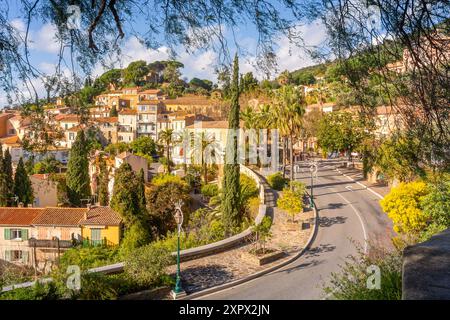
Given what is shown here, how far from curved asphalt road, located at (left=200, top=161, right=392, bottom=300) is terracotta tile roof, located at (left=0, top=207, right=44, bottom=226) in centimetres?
1344

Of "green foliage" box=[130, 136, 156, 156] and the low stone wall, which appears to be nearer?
the low stone wall

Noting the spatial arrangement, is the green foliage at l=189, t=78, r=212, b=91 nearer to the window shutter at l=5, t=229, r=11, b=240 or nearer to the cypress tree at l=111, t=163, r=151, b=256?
the cypress tree at l=111, t=163, r=151, b=256

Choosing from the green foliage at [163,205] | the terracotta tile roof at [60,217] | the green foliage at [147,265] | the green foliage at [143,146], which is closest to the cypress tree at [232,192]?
the green foliage at [163,205]

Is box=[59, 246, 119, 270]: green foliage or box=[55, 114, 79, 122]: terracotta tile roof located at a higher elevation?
box=[55, 114, 79, 122]: terracotta tile roof

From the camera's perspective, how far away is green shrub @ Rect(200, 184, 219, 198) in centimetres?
2707

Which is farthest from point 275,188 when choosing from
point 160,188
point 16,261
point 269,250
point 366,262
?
point 366,262

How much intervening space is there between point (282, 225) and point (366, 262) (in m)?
10.4

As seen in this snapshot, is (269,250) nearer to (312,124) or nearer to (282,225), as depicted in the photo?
(282,225)

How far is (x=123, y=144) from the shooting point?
4012 centimetres

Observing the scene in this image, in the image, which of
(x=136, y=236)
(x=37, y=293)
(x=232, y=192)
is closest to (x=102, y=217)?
(x=136, y=236)

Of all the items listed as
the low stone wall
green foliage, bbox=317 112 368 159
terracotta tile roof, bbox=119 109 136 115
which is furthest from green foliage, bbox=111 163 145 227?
terracotta tile roof, bbox=119 109 136 115

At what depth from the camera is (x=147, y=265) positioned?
9070 mm

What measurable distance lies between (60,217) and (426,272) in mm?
19966

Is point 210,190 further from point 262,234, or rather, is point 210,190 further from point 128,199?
point 262,234
